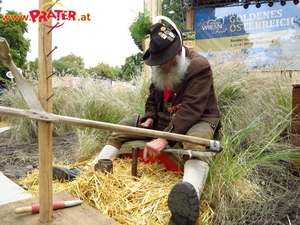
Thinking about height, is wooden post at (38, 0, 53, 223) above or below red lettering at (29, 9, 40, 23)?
below

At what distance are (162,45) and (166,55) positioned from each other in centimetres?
8

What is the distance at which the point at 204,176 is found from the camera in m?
1.87

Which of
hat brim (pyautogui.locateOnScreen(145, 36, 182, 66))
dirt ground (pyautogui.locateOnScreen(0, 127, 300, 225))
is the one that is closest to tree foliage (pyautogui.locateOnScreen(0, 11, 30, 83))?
dirt ground (pyautogui.locateOnScreen(0, 127, 300, 225))

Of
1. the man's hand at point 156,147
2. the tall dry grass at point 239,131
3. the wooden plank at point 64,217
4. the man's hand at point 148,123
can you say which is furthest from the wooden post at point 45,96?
the man's hand at point 148,123

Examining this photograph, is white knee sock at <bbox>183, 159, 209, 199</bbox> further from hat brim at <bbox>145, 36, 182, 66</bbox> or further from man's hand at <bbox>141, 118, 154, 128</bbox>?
hat brim at <bbox>145, 36, 182, 66</bbox>

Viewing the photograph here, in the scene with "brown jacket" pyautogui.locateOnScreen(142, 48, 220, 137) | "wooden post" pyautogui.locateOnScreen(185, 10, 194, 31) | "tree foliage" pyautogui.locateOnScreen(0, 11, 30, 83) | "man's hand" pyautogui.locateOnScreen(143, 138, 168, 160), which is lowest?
"man's hand" pyautogui.locateOnScreen(143, 138, 168, 160)

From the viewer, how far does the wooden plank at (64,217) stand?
1.58 metres

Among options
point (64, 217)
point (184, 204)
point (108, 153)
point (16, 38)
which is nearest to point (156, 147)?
point (184, 204)

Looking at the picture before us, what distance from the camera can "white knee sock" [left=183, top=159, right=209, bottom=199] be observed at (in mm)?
1824

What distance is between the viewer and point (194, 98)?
205 cm

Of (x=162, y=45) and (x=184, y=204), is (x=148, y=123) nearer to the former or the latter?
(x=162, y=45)

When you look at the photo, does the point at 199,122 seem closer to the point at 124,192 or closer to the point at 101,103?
the point at 124,192

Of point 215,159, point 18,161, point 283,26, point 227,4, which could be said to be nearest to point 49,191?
point 215,159

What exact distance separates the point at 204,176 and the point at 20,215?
3.61 ft
